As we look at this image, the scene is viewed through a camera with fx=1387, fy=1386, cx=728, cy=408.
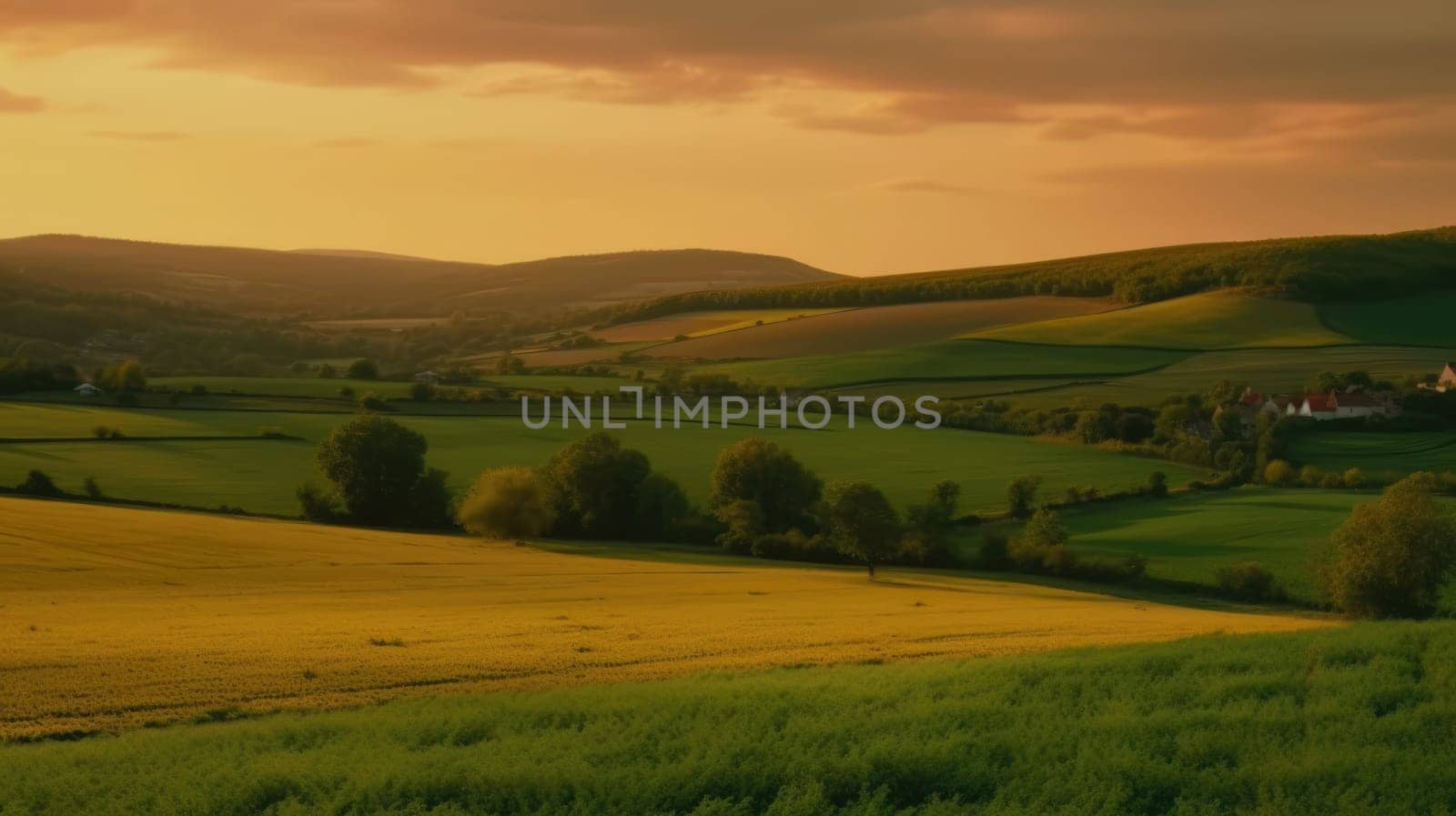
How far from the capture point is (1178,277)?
132000 millimetres

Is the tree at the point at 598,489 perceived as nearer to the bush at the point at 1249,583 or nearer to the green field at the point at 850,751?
the bush at the point at 1249,583

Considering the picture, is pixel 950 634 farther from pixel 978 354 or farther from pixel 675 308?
pixel 675 308

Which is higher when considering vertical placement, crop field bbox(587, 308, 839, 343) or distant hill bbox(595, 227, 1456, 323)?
distant hill bbox(595, 227, 1456, 323)

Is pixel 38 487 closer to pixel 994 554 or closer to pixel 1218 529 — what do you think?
pixel 994 554

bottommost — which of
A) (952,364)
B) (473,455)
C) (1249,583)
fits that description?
(1249,583)

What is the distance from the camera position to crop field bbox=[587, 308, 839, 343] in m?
133

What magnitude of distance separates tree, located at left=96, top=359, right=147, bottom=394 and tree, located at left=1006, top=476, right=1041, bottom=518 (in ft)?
174

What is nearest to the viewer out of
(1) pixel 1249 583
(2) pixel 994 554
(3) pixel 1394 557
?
(3) pixel 1394 557

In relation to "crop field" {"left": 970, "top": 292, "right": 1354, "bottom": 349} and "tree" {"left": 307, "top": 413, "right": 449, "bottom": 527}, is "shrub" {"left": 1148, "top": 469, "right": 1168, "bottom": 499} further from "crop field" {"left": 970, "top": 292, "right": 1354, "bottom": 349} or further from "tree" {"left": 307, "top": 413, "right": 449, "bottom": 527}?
"crop field" {"left": 970, "top": 292, "right": 1354, "bottom": 349}

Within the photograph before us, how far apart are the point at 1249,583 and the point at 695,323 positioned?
97651 mm

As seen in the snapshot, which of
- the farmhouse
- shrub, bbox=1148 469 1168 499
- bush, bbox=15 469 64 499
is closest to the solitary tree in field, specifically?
bush, bbox=15 469 64 499

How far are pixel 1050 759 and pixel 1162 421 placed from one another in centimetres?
6704

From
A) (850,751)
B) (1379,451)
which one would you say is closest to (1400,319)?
(1379,451)

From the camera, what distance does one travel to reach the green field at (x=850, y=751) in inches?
454
